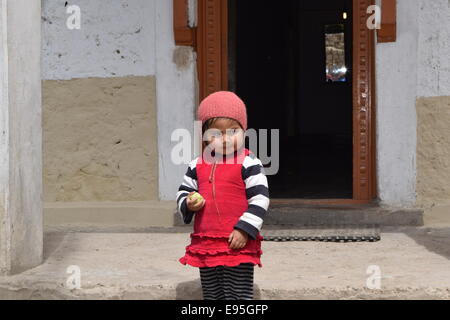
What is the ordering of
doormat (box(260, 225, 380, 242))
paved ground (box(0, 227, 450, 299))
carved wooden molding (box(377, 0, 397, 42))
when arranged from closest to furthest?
paved ground (box(0, 227, 450, 299))
doormat (box(260, 225, 380, 242))
carved wooden molding (box(377, 0, 397, 42))

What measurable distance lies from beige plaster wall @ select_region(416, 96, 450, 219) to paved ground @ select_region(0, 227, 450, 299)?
0.42 meters

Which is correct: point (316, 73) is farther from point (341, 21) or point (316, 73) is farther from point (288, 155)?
point (288, 155)

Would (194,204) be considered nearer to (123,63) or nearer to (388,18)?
(388,18)

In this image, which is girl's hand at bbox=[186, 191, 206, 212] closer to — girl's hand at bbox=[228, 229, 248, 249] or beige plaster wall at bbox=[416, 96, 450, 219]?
girl's hand at bbox=[228, 229, 248, 249]

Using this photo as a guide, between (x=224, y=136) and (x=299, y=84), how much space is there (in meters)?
15.9

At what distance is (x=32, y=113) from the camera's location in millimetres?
4684

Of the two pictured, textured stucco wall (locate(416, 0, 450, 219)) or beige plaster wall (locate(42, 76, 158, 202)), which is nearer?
textured stucco wall (locate(416, 0, 450, 219))

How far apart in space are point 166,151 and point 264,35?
6866 millimetres

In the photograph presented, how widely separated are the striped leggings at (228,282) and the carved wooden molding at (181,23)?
10.9 ft

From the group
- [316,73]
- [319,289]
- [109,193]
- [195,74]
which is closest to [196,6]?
[195,74]

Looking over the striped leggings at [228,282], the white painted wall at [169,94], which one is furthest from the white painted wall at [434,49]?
the striped leggings at [228,282]

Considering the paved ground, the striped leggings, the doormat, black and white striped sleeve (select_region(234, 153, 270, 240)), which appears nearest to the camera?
black and white striped sleeve (select_region(234, 153, 270, 240))

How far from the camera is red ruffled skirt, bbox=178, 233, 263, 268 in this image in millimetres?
3311

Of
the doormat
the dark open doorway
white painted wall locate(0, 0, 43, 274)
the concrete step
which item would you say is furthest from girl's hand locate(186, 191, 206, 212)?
the dark open doorway
